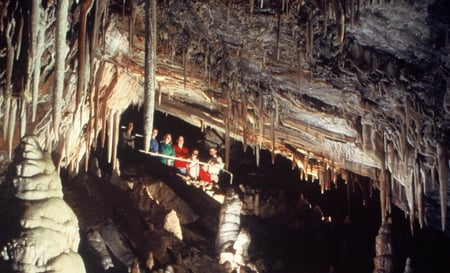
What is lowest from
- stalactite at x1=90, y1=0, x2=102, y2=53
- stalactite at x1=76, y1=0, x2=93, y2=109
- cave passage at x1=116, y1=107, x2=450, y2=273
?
cave passage at x1=116, y1=107, x2=450, y2=273

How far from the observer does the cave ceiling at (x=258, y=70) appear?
5.56 metres

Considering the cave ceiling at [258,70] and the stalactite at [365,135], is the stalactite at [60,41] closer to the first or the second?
the cave ceiling at [258,70]

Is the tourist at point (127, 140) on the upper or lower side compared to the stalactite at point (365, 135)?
lower

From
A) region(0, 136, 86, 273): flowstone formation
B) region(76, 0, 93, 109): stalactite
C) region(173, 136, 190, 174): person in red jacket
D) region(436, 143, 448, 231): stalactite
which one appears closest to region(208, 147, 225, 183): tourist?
region(173, 136, 190, 174): person in red jacket

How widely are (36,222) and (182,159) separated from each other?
22.1 feet

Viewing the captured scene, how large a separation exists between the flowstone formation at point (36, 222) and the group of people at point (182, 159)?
18.5ft

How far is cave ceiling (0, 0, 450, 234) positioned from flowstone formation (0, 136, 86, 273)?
1.61 feet

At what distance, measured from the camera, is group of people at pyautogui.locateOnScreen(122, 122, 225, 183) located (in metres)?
13.0

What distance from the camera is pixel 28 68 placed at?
5.75m

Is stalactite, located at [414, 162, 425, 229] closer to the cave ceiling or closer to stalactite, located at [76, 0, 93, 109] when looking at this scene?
the cave ceiling

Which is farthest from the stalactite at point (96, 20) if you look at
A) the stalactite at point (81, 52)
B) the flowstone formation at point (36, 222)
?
the flowstone formation at point (36, 222)

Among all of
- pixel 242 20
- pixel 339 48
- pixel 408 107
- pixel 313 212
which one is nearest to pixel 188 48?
pixel 242 20

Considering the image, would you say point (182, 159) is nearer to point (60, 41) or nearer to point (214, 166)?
point (214, 166)

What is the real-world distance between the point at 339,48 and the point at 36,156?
4387 mm
